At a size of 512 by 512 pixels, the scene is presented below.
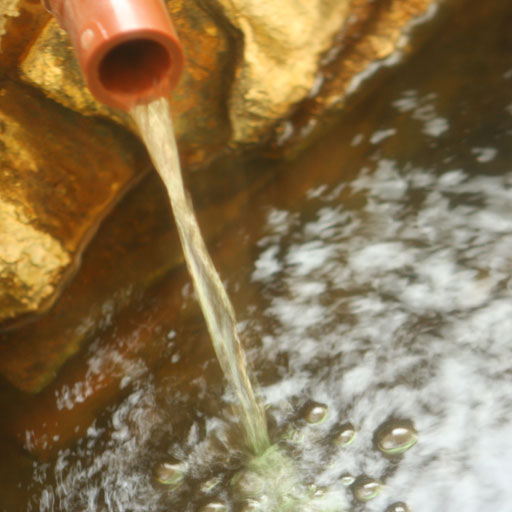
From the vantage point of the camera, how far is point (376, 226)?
197 cm

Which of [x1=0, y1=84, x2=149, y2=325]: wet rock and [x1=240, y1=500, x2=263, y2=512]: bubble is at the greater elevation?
[x1=0, y1=84, x2=149, y2=325]: wet rock

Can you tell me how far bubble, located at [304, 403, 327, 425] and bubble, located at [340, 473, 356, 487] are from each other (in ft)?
0.51

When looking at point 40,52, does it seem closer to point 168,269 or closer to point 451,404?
point 168,269

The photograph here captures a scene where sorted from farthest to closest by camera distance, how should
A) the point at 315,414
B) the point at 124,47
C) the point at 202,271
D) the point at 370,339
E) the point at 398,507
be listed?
the point at 202,271 < the point at 370,339 < the point at 315,414 < the point at 124,47 < the point at 398,507

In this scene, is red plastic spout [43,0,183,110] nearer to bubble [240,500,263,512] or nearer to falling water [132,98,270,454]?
falling water [132,98,270,454]

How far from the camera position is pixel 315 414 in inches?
62.3

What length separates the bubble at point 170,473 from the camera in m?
1.56

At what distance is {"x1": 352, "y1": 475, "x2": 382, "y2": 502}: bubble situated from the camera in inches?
55.2

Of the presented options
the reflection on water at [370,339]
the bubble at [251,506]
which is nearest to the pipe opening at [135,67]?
the reflection on water at [370,339]

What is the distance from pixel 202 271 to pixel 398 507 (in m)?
0.83

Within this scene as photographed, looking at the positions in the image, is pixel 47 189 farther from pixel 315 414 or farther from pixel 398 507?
pixel 398 507

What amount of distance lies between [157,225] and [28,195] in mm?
428

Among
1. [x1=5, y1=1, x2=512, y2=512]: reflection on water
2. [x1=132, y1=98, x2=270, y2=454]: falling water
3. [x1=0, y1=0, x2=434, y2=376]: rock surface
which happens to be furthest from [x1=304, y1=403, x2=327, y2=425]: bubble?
[x1=0, y1=0, x2=434, y2=376]: rock surface

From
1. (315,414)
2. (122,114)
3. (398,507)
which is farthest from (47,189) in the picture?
(398,507)
